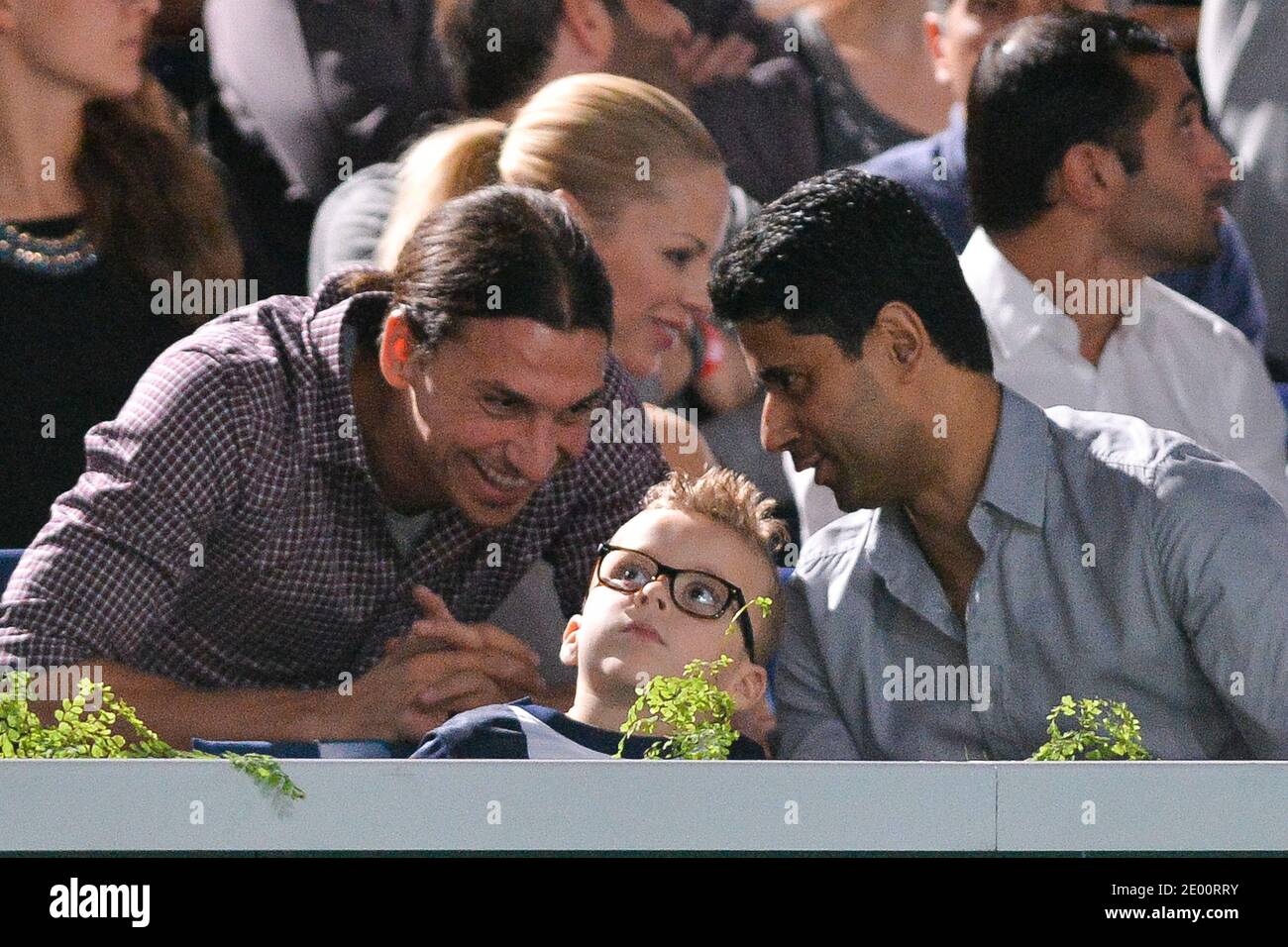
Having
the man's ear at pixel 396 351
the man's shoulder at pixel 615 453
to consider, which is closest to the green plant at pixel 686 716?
the man's shoulder at pixel 615 453

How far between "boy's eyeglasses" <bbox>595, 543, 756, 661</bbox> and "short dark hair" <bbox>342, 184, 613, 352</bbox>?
0.52 metres

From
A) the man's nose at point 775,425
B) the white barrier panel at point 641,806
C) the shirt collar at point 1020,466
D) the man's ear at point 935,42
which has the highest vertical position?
the man's ear at point 935,42

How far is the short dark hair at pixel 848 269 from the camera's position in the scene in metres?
3.80

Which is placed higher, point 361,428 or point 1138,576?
point 361,428

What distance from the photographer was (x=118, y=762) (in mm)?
3354

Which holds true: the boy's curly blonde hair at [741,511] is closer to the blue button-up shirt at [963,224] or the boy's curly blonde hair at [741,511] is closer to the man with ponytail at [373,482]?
the man with ponytail at [373,482]

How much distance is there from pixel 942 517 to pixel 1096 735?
1.74ft

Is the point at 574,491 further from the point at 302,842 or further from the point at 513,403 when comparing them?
the point at 302,842

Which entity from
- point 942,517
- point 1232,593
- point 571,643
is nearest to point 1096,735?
point 1232,593

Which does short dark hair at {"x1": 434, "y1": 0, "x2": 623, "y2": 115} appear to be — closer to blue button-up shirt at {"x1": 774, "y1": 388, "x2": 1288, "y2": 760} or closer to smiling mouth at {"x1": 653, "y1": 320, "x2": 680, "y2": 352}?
smiling mouth at {"x1": 653, "y1": 320, "x2": 680, "y2": 352}

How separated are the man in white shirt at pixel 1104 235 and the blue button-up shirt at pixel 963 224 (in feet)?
0.07

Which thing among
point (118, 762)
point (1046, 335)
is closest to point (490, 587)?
point (118, 762)

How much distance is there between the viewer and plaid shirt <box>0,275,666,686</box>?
3.68m
